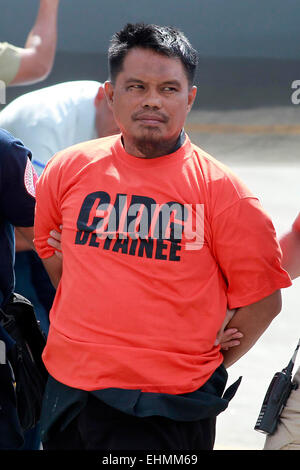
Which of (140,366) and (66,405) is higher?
(140,366)

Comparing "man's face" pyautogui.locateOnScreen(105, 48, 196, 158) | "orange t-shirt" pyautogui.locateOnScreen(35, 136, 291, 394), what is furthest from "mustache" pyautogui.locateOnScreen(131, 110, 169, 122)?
"orange t-shirt" pyautogui.locateOnScreen(35, 136, 291, 394)

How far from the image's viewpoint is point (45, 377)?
272 cm

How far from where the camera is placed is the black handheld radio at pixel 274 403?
Answer: 2.41 m

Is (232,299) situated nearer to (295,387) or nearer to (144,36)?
(295,387)

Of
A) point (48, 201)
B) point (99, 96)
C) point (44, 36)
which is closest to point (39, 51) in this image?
point (44, 36)

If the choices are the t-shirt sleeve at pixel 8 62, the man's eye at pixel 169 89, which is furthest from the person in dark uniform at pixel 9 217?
the t-shirt sleeve at pixel 8 62

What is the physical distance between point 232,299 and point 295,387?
354 millimetres

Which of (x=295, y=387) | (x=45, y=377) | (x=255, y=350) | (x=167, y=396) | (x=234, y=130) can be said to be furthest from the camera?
(x=234, y=130)

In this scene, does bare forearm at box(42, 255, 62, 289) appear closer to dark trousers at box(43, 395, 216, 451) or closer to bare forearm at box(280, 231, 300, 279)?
dark trousers at box(43, 395, 216, 451)

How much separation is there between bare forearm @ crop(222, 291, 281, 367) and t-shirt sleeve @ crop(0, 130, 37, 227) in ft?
2.33

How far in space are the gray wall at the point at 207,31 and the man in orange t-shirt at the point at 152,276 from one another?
1225cm

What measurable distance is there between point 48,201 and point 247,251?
60cm

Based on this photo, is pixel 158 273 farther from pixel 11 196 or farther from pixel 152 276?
pixel 11 196
